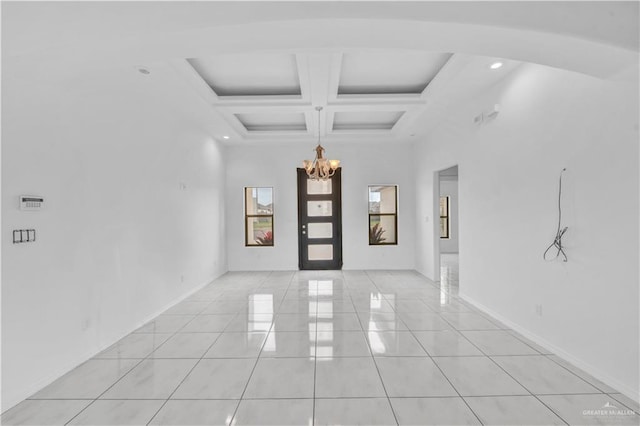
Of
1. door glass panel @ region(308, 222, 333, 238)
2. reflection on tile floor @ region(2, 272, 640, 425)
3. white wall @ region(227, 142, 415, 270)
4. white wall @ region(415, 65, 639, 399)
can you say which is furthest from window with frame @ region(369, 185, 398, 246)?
reflection on tile floor @ region(2, 272, 640, 425)

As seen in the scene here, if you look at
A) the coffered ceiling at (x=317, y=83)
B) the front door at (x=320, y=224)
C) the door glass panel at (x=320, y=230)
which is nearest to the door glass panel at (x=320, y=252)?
the front door at (x=320, y=224)

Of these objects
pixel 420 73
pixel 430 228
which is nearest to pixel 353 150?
pixel 430 228

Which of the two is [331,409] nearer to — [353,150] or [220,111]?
[220,111]

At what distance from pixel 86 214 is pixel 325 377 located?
2.71 metres

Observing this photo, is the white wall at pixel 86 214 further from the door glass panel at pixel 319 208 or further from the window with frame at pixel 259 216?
the door glass panel at pixel 319 208

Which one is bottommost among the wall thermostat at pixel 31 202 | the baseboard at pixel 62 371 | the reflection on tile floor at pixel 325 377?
the reflection on tile floor at pixel 325 377

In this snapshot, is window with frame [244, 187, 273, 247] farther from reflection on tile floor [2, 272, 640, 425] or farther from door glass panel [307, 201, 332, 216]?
reflection on tile floor [2, 272, 640, 425]

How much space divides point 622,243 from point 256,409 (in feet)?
9.79

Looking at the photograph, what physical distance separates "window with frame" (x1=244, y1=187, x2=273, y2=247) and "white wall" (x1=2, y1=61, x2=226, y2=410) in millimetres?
2528

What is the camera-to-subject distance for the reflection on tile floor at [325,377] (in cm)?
202

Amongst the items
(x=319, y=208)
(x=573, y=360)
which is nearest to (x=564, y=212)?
(x=573, y=360)

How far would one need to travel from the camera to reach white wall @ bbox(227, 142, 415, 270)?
717 cm

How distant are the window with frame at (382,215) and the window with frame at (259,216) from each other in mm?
2511

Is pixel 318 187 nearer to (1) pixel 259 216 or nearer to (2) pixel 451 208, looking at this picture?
(1) pixel 259 216
